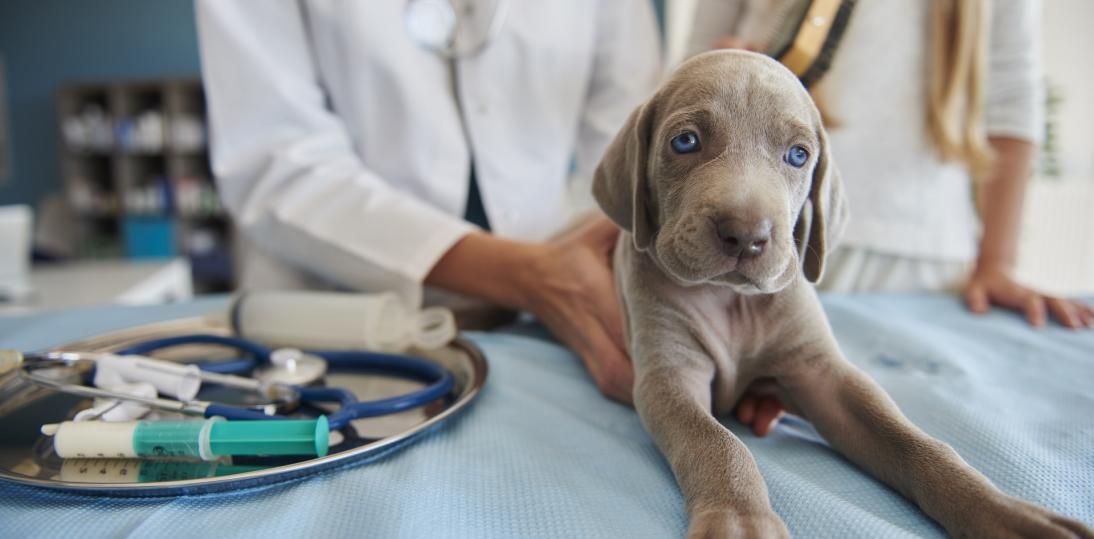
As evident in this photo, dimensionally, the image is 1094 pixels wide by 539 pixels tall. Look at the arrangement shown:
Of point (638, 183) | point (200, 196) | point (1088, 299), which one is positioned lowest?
point (200, 196)

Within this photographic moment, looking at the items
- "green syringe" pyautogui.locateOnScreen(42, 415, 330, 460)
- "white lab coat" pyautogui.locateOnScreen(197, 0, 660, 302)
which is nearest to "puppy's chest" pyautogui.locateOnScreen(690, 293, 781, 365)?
"green syringe" pyautogui.locateOnScreen(42, 415, 330, 460)

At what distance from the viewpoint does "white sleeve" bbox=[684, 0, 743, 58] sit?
3.01ft

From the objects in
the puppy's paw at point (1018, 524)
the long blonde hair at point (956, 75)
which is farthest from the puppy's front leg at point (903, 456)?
the long blonde hair at point (956, 75)

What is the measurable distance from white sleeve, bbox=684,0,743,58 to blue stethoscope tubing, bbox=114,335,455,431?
1.85 ft

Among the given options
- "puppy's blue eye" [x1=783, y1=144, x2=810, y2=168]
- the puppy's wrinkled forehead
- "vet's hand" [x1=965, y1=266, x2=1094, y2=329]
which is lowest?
"vet's hand" [x1=965, y1=266, x2=1094, y2=329]

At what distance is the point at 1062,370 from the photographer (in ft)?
2.46

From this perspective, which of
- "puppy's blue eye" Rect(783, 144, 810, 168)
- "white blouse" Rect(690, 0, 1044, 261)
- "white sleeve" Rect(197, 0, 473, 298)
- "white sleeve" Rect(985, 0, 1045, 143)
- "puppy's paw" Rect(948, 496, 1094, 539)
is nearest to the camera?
"puppy's paw" Rect(948, 496, 1094, 539)

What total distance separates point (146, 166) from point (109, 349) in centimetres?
554

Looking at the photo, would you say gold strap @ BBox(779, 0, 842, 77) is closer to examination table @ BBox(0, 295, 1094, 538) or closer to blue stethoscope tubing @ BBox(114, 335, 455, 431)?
examination table @ BBox(0, 295, 1094, 538)

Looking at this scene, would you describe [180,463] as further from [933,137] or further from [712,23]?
[933,137]

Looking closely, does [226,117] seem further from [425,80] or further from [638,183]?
[638,183]

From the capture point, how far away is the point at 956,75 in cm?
97

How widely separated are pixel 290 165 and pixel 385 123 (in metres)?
0.19

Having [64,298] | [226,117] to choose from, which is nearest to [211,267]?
[64,298]
